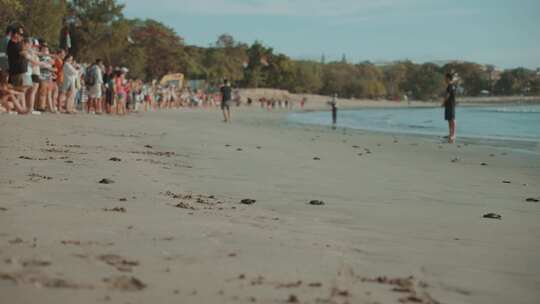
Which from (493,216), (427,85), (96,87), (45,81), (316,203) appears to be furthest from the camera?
(427,85)

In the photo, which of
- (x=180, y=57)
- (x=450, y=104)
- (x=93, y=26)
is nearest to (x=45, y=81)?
(x=450, y=104)

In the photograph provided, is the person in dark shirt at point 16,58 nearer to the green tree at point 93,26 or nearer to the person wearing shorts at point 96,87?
the person wearing shorts at point 96,87

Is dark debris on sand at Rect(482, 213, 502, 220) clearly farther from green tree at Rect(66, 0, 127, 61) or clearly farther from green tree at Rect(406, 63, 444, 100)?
green tree at Rect(406, 63, 444, 100)

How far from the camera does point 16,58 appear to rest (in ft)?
40.8

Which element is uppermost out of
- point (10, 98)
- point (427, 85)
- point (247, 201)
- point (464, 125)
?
point (427, 85)

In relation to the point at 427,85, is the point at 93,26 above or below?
above

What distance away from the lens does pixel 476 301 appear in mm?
2807

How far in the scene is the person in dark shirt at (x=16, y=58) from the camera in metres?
12.3

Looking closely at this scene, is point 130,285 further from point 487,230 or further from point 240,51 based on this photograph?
point 240,51

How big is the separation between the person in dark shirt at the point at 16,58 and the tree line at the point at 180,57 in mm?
6352

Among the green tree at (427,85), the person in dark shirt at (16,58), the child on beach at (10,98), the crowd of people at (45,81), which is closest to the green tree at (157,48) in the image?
the crowd of people at (45,81)

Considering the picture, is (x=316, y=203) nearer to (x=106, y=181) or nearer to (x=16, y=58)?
(x=106, y=181)

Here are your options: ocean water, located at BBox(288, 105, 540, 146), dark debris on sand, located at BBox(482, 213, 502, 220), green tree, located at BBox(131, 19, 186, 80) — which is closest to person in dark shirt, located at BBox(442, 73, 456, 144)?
ocean water, located at BBox(288, 105, 540, 146)

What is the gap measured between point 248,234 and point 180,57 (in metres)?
80.4
